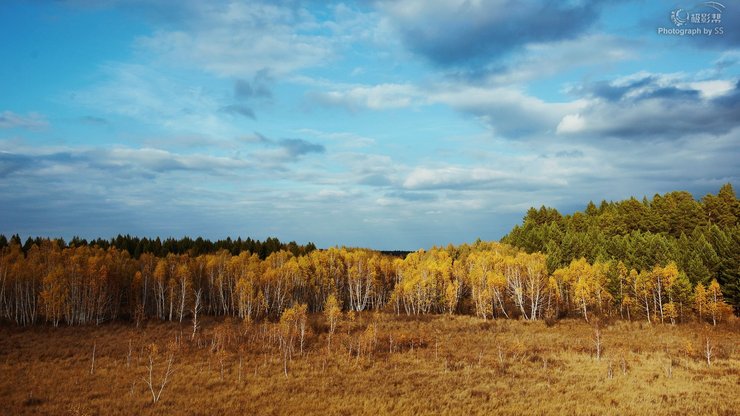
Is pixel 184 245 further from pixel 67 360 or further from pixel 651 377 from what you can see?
pixel 651 377

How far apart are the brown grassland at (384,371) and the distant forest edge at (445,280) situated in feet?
26.7

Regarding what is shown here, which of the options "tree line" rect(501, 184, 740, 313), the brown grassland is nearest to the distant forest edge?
"tree line" rect(501, 184, 740, 313)

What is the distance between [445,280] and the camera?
104750mm

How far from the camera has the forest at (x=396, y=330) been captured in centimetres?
3959

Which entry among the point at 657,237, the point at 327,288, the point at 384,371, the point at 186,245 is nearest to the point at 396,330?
the point at 384,371

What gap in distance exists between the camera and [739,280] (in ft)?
245

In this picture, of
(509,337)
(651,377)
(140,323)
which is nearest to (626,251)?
(509,337)

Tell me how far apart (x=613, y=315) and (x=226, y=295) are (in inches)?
3101

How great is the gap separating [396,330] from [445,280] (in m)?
31.9

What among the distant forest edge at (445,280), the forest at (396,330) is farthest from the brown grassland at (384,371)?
the distant forest edge at (445,280)

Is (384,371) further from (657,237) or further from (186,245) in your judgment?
(186,245)

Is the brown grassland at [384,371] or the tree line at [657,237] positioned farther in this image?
the tree line at [657,237]

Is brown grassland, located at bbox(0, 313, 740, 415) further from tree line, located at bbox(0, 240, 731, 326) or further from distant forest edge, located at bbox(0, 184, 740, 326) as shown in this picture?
distant forest edge, located at bbox(0, 184, 740, 326)

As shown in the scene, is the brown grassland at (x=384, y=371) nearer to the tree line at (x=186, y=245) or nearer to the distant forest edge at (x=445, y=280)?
the distant forest edge at (x=445, y=280)
